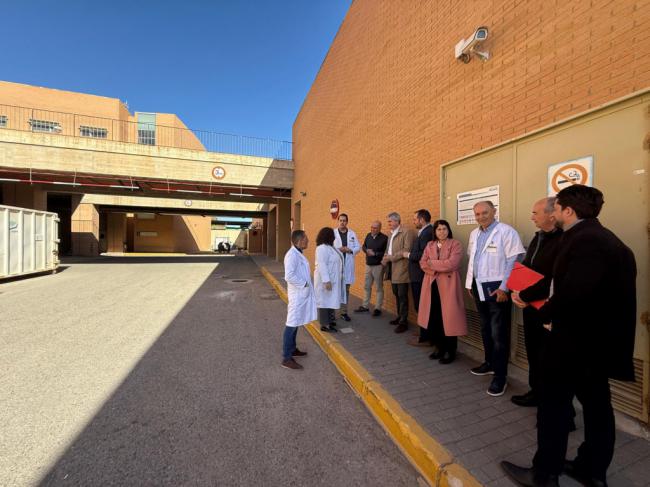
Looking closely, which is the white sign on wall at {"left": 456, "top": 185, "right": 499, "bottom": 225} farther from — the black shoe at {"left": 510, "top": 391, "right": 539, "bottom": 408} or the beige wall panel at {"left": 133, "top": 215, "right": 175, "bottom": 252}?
the beige wall panel at {"left": 133, "top": 215, "right": 175, "bottom": 252}

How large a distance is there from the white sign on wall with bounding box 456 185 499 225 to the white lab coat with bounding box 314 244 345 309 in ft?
6.47

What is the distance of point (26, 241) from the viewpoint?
11023mm

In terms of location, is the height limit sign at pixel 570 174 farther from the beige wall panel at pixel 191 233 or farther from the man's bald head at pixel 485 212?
the beige wall panel at pixel 191 233

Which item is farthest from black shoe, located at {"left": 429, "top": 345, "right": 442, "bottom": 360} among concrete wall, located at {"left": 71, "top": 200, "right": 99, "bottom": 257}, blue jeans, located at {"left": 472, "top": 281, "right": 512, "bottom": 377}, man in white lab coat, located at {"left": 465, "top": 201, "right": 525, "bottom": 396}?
concrete wall, located at {"left": 71, "top": 200, "right": 99, "bottom": 257}

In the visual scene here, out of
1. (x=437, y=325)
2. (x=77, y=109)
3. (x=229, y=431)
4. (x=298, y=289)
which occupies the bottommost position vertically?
(x=229, y=431)

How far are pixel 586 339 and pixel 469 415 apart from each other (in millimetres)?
1374

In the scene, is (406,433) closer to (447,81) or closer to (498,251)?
(498,251)

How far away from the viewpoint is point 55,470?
83.4 inches

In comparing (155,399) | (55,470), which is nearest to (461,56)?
(155,399)

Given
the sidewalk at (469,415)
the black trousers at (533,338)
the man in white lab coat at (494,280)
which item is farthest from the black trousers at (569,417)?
the man in white lab coat at (494,280)

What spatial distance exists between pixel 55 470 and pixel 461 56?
597 centimetres

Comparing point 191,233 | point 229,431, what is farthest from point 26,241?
point 191,233

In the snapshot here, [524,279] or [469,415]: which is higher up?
[524,279]

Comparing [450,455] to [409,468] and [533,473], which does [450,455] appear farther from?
[533,473]
